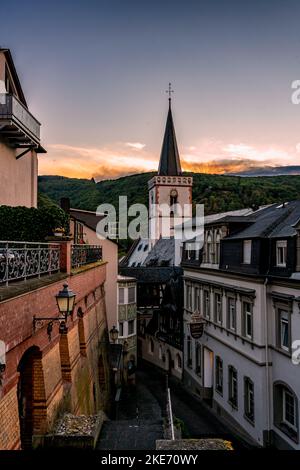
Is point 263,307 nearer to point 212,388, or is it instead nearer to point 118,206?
point 212,388

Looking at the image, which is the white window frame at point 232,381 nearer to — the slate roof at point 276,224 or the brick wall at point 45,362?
the slate roof at point 276,224

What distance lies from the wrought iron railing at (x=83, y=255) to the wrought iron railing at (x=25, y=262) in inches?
84.9

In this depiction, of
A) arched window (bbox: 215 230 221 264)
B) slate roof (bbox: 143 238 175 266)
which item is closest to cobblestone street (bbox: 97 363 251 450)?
arched window (bbox: 215 230 221 264)

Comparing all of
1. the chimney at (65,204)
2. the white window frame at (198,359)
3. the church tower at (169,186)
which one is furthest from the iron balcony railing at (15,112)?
the church tower at (169,186)

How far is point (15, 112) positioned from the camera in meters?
15.9

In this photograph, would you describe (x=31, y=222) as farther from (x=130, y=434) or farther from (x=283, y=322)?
(x=283, y=322)

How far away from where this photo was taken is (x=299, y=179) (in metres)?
138

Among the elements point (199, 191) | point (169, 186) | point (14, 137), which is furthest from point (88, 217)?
point (199, 191)

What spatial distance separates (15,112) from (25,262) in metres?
10.7

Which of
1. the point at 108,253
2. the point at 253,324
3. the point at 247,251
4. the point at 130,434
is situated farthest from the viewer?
the point at 108,253

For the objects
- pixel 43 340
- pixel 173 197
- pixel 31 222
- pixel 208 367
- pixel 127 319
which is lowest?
pixel 208 367

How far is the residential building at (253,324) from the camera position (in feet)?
53.4

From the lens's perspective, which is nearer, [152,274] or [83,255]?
[83,255]
